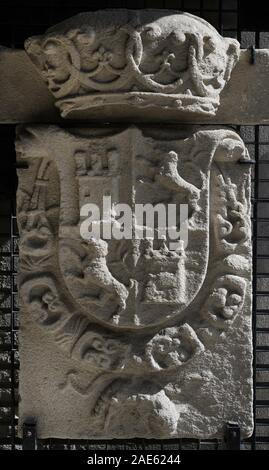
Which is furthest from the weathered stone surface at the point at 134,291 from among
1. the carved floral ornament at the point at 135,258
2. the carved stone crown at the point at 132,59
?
the carved stone crown at the point at 132,59

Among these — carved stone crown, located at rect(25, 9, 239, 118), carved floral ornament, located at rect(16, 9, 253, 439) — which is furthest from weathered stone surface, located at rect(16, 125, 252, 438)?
carved stone crown, located at rect(25, 9, 239, 118)

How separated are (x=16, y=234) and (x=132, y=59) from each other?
4.91 feet

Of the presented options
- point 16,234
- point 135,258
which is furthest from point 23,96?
point 16,234

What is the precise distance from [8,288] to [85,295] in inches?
45.7

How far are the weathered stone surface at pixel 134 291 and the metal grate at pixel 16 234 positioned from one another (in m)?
0.67

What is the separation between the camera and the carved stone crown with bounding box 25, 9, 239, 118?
3160 mm

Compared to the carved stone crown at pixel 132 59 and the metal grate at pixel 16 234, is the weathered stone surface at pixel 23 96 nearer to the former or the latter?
the carved stone crown at pixel 132 59

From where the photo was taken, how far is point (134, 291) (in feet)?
10.8

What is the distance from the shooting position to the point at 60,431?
3416 mm

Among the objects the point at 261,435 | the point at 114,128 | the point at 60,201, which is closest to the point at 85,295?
the point at 60,201

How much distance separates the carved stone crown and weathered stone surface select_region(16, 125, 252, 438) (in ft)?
0.53

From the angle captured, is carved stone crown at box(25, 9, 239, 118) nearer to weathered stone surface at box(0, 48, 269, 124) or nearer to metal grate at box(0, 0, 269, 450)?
weathered stone surface at box(0, 48, 269, 124)

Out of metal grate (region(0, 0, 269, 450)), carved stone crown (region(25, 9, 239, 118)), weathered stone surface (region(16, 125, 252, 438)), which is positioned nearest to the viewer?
carved stone crown (region(25, 9, 239, 118))

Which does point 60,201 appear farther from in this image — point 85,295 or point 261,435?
point 261,435
